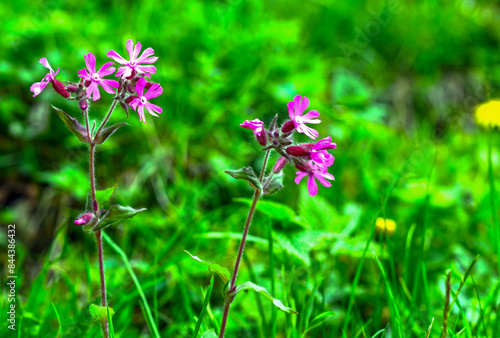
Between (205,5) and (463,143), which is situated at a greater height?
(205,5)

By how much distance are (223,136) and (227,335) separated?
1251 millimetres

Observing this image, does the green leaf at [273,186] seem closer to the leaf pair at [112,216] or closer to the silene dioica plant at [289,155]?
the silene dioica plant at [289,155]

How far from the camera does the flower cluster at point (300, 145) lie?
46.6 inches

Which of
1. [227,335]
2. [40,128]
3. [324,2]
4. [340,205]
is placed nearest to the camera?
[227,335]

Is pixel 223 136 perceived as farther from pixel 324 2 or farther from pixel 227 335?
pixel 324 2

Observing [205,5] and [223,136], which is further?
[205,5]

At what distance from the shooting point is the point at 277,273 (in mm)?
1828

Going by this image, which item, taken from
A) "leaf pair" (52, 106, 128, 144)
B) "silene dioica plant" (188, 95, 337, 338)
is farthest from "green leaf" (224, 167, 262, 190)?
"leaf pair" (52, 106, 128, 144)

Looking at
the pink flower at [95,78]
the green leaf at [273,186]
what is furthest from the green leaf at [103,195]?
the green leaf at [273,186]

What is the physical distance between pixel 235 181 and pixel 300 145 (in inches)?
42.3

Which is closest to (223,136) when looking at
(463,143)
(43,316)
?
(43,316)

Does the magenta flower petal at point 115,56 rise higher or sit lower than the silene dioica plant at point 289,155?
higher

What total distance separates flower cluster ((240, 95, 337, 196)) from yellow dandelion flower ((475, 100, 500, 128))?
→ 72.8 inches

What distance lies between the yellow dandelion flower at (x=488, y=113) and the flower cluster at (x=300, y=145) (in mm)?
1849
